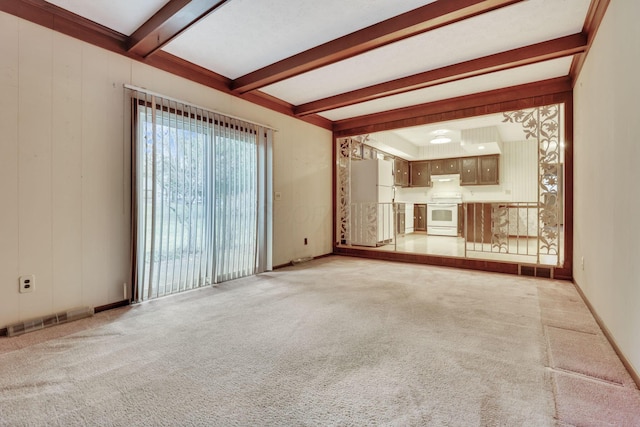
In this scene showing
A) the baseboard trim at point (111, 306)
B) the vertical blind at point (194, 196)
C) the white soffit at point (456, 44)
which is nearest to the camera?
the white soffit at point (456, 44)

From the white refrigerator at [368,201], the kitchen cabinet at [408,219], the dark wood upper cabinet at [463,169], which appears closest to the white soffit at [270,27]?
the white refrigerator at [368,201]

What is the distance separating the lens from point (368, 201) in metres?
5.91

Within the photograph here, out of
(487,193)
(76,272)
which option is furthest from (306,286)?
(487,193)

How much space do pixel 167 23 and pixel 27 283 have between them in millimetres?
2369

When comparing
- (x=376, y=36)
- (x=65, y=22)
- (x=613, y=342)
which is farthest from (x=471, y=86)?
(x=65, y=22)

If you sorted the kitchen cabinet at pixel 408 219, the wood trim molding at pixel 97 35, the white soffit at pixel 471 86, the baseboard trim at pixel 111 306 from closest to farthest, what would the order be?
1. the wood trim molding at pixel 97 35
2. the baseboard trim at pixel 111 306
3. the white soffit at pixel 471 86
4. the kitchen cabinet at pixel 408 219

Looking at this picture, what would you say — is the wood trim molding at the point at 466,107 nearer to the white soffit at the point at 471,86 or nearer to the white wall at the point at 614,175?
the white soffit at the point at 471,86

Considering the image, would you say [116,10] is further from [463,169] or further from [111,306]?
[463,169]

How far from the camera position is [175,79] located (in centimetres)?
331

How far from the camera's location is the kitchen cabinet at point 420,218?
885cm

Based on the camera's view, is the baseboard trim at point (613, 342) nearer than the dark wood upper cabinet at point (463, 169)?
Yes

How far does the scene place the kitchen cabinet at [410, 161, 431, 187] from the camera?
884 cm

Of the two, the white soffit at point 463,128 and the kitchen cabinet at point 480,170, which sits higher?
the white soffit at point 463,128

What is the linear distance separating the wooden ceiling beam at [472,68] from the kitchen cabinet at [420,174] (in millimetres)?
5193
